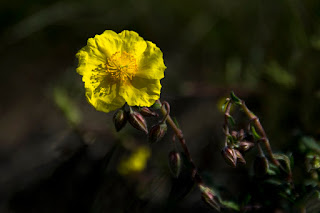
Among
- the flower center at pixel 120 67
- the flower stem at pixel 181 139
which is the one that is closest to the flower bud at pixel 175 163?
the flower stem at pixel 181 139

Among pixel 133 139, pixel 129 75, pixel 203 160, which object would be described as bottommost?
pixel 203 160

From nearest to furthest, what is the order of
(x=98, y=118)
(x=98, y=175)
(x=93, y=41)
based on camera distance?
(x=93, y=41) < (x=98, y=175) < (x=98, y=118)

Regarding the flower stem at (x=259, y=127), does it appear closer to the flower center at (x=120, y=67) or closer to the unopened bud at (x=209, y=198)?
the unopened bud at (x=209, y=198)

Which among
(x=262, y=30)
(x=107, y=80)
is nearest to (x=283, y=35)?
(x=262, y=30)

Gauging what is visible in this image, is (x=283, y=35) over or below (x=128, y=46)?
below

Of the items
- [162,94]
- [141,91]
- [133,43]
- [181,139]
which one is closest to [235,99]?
[181,139]

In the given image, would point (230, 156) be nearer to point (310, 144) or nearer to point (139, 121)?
point (139, 121)

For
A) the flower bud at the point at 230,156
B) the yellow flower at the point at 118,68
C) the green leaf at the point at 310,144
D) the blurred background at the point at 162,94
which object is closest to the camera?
the flower bud at the point at 230,156

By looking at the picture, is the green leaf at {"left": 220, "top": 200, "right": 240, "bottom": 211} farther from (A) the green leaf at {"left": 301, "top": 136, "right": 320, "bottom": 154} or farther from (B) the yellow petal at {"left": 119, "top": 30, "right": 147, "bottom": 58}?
(B) the yellow petal at {"left": 119, "top": 30, "right": 147, "bottom": 58}

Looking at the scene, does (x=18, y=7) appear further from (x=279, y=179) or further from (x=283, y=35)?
(x=279, y=179)
